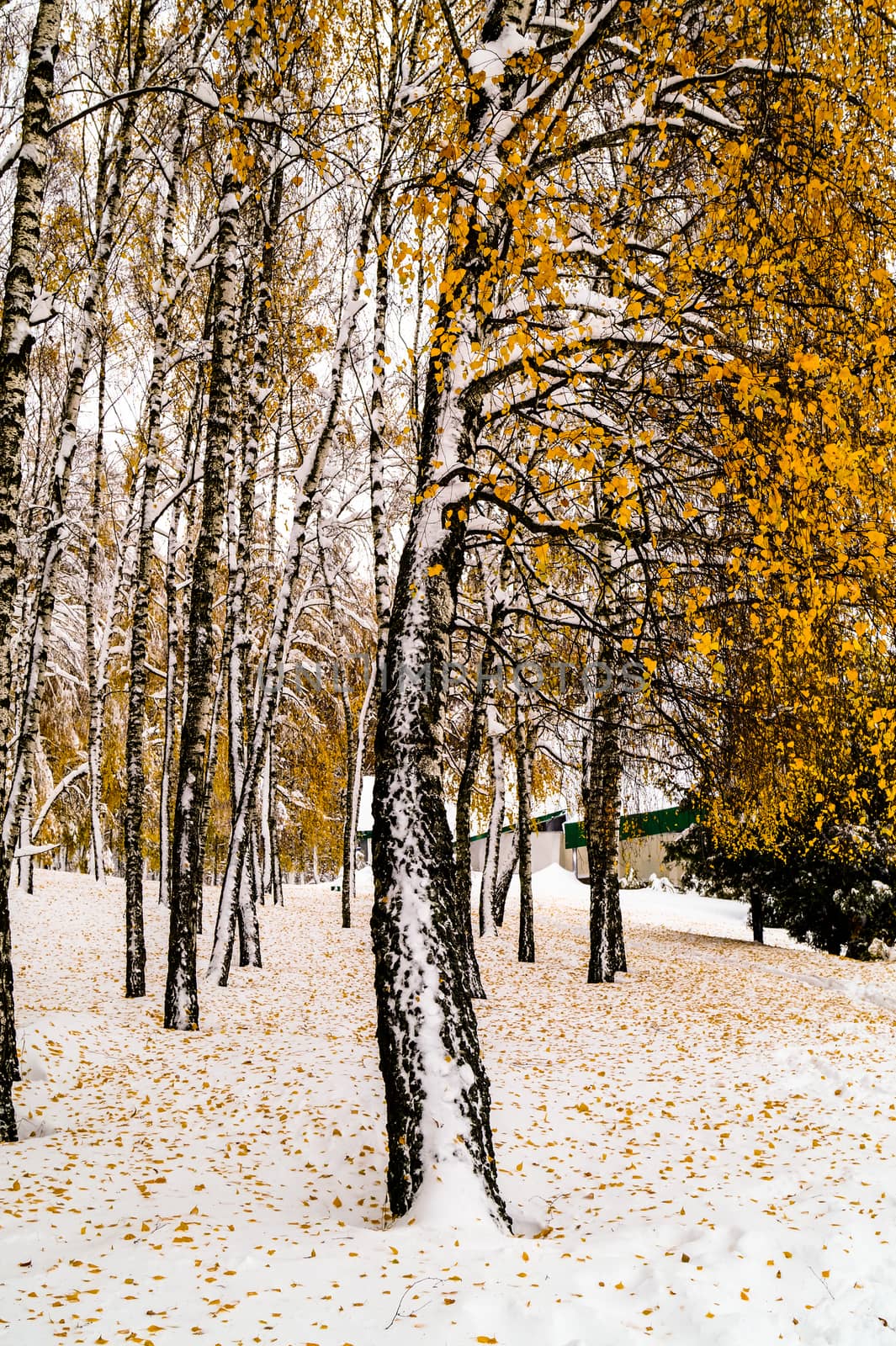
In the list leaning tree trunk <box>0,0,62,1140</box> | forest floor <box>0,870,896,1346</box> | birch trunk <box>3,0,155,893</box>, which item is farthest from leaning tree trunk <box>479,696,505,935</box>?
leaning tree trunk <box>0,0,62,1140</box>

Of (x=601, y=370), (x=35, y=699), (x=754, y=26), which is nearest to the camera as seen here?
(x=601, y=370)

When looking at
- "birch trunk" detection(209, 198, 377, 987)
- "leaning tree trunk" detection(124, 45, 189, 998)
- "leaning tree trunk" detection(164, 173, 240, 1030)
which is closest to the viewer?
"leaning tree trunk" detection(164, 173, 240, 1030)

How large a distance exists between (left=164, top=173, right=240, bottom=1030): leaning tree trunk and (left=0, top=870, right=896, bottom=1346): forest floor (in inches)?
26.1

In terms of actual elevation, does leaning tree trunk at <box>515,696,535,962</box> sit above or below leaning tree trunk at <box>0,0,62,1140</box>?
below

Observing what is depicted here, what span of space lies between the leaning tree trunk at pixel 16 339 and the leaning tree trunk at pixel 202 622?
2.42 meters

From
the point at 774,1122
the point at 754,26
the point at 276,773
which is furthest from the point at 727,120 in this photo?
the point at 276,773

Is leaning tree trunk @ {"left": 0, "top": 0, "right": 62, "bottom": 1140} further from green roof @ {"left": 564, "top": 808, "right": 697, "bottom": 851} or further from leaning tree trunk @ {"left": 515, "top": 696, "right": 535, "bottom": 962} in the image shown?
green roof @ {"left": 564, "top": 808, "right": 697, "bottom": 851}

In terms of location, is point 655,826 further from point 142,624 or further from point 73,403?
point 73,403

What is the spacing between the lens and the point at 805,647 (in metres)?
5.39

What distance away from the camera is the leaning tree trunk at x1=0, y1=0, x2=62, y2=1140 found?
201 inches

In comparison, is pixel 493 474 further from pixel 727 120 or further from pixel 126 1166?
pixel 126 1166

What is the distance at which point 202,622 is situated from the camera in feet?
25.9

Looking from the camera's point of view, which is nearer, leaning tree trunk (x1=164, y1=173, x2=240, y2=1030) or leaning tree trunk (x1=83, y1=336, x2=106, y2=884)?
leaning tree trunk (x1=164, y1=173, x2=240, y2=1030)

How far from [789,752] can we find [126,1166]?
7.03 meters
